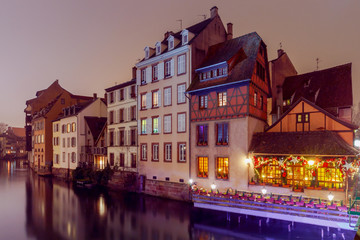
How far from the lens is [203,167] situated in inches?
985

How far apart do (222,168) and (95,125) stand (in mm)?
25094

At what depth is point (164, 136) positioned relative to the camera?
28547mm

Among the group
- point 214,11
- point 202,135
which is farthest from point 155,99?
point 214,11

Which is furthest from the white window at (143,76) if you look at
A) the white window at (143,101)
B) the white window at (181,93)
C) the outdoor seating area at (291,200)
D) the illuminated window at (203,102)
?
the outdoor seating area at (291,200)

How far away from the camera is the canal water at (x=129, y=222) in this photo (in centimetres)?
1753

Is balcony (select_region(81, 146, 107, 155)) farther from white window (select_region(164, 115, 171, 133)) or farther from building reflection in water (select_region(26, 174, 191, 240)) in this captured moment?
white window (select_region(164, 115, 171, 133))

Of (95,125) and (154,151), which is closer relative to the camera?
(154,151)

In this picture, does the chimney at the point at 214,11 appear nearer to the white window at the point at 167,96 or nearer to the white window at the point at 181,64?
the white window at the point at 181,64

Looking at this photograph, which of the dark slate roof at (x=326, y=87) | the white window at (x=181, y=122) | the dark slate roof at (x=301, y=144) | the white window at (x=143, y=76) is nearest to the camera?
the dark slate roof at (x=301, y=144)

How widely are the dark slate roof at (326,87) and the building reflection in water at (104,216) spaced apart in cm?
1636

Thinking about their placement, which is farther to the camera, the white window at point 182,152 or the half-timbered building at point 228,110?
the white window at point 182,152

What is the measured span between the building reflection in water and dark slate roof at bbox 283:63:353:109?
16361mm

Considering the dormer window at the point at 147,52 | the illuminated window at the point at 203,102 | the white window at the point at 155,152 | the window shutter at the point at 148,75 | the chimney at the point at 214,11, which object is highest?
the chimney at the point at 214,11

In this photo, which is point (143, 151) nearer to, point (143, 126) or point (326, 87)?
point (143, 126)
